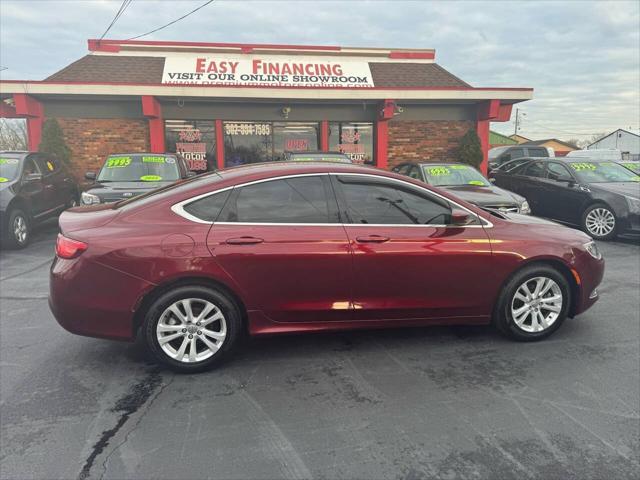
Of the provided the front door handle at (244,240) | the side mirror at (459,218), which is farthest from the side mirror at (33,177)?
the side mirror at (459,218)

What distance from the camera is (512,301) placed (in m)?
3.83

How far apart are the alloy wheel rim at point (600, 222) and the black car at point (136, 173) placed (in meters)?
7.74

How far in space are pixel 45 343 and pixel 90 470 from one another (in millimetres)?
2004

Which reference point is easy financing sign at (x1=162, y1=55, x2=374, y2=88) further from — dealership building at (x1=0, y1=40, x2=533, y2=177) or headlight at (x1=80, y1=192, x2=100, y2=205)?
headlight at (x1=80, y1=192, x2=100, y2=205)

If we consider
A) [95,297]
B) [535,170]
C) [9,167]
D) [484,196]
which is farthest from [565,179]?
[9,167]

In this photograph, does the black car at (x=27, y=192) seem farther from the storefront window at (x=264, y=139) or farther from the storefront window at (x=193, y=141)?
the storefront window at (x=264, y=139)

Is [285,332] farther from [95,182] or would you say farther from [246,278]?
[95,182]

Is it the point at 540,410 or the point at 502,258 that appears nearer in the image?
the point at 540,410

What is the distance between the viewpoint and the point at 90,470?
2.36 m

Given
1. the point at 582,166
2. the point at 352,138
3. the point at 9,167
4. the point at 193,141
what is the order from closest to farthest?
the point at 9,167
the point at 582,166
the point at 193,141
the point at 352,138

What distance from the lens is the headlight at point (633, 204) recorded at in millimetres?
7879

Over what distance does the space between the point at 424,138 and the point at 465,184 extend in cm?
600

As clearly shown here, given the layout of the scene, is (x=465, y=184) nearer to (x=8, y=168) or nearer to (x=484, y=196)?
(x=484, y=196)

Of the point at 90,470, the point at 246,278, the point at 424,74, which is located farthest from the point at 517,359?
the point at 424,74
